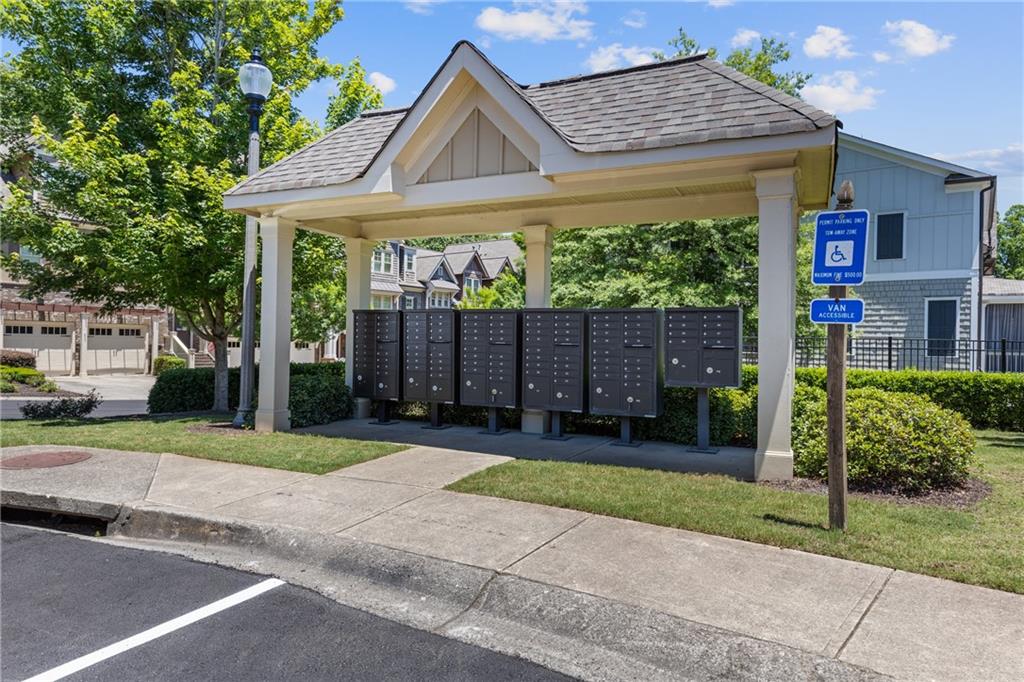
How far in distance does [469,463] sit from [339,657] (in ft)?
13.6

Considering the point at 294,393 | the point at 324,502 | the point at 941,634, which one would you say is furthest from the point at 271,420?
the point at 941,634

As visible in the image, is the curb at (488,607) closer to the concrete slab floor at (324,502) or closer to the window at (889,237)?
the concrete slab floor at (324,502)

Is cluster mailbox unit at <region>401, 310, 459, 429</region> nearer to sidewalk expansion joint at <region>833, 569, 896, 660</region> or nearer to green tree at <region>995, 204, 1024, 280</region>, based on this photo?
sidewalk expansion joint at <region>833, 569, 896, 660</region>

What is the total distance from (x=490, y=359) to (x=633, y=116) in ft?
13.1

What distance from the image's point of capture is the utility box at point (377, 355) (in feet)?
33.7

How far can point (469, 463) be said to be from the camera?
743 cm

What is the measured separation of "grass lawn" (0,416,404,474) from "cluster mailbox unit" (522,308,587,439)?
7.03 feet

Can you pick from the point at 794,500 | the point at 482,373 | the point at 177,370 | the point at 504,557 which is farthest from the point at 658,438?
the point at 177,370

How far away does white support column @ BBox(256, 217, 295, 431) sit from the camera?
9.46m

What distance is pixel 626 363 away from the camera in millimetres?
8508

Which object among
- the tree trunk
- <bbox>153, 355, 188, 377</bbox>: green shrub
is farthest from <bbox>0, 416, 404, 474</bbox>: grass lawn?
<bbox>153, 355, 188, 377</bbox>: green shrub

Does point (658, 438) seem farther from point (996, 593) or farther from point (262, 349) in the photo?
point (262, 349)

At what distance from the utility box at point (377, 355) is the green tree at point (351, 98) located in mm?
4733

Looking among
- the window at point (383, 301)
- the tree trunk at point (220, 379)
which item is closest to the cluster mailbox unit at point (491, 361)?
the tree trunk at point (220, 379)
